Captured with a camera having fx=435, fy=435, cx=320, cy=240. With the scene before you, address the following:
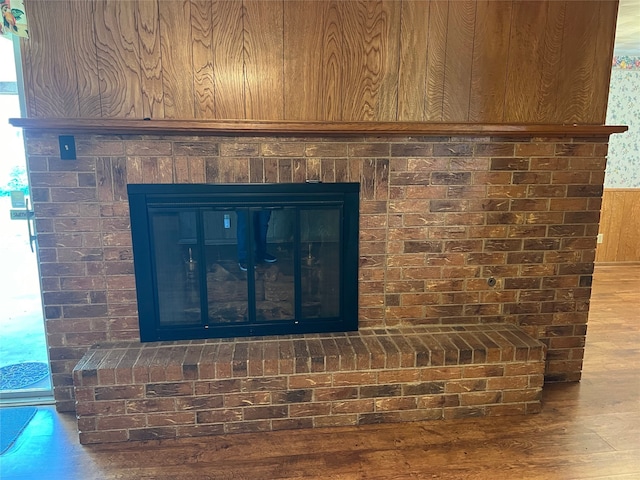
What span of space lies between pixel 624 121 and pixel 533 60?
12.4 ft

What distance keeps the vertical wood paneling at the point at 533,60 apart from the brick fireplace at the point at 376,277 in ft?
0.48

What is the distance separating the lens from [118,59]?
2.02 m

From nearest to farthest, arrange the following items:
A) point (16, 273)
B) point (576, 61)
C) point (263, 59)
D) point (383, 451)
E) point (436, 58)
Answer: point (383, 451), point (263, 59), point (436, 58), point (576, 61), point (16, 273)

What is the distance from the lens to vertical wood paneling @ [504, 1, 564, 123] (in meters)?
2.22

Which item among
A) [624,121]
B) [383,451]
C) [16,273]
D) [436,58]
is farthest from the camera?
[624,121]

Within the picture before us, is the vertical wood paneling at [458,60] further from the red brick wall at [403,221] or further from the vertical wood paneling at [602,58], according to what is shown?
the vertical wood paneling at [602,58]

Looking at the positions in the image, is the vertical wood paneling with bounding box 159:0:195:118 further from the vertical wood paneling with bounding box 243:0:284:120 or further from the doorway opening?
the doorway opening

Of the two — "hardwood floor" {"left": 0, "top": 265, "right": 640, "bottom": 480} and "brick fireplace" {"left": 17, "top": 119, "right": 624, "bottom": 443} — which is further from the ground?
"brick fireplace" {"left": 17, "top": 119, "right": 624, "bottom": 443}

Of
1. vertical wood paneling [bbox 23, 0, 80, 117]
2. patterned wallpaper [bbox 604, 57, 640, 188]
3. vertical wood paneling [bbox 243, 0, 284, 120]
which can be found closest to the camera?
vertical wood paneling [bbox 23, 0, 80, 117]

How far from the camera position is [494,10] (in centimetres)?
219

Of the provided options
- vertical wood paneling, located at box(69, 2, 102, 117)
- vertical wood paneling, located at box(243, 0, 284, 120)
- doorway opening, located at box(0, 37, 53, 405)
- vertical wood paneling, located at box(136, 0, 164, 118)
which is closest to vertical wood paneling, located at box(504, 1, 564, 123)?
vertical wood paneling, located at box(243, 0, 284, 120)

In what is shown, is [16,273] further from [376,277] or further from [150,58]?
[376,277]

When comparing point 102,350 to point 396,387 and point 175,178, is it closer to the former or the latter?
point 175,178

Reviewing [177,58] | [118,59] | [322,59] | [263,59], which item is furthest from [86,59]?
[322,59]
